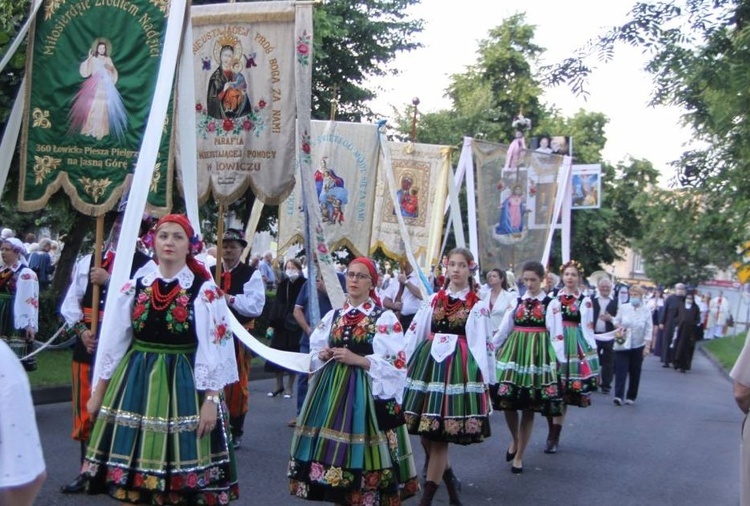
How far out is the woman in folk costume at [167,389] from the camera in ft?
16.5

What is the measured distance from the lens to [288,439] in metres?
10.1

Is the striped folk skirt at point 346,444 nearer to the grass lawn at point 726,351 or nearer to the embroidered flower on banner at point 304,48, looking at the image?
the embroidered flower on banner at point 304,48

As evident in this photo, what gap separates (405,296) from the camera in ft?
41.5

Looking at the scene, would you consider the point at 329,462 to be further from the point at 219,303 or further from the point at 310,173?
the point at 310,173

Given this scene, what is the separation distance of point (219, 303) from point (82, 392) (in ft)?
6.90

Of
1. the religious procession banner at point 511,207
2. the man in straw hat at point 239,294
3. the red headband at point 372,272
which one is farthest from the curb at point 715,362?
the red headband at point 372,272

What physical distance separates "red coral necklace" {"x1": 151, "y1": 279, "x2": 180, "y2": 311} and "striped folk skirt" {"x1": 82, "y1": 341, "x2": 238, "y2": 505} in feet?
0.67

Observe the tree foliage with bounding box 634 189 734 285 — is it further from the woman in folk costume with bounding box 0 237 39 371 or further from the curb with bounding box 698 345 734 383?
the woman in folk costume with bounding box 0 237 39 371

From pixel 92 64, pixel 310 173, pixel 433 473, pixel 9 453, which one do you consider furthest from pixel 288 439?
pixel 9 453

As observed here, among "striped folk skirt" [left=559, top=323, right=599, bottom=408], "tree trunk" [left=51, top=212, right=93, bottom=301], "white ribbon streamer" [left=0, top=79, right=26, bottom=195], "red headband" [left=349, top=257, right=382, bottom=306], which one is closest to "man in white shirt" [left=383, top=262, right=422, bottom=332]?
"striped folk skirt" [left=559, top=323, right=599, bottom=408]

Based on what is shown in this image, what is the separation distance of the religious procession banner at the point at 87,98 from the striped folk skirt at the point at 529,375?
4.65 m

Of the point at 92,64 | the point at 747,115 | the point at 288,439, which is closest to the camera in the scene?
the point at 92,64

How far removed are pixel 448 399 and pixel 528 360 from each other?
7.73 feet

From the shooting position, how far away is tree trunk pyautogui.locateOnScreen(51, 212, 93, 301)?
1617cm
